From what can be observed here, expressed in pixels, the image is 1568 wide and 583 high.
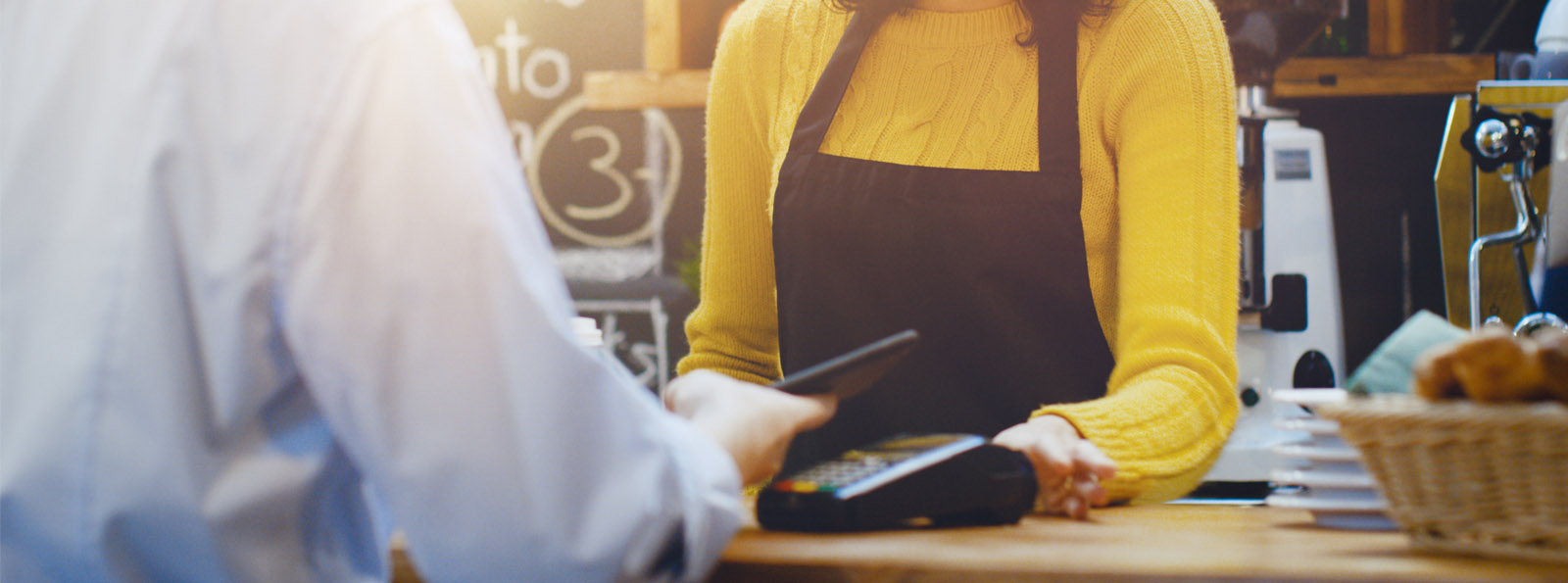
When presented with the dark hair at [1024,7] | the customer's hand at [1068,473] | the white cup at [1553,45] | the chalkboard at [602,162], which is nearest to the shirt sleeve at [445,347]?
the customer's hand at [1068,473]

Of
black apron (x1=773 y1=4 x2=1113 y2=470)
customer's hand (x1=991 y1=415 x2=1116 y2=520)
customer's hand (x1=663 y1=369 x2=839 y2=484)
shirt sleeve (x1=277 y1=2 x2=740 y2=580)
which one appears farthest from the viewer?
black apron (x1=773 y1=4 x2=1113 y2=470)

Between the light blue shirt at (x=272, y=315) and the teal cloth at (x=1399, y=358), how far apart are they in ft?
1.37

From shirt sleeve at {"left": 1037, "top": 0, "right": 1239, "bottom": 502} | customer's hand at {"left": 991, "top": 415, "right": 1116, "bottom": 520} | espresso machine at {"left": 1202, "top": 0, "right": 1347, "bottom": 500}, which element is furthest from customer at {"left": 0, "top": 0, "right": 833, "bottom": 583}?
espresso machine at {"left": 1202, "top": 0, "right": 1347, "bottom": 500}

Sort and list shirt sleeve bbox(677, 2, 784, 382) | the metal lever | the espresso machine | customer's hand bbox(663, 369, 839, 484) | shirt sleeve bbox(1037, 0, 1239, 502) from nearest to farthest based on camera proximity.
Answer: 1. customer's hand bbox(663, 369, 839, 484)
2. shirt sleeve bbox(1037, 0, 1239, 502)
3. shirt sleeve bbox(677, 2, 784, 382)
4. the metal lever
5. the espresso machine

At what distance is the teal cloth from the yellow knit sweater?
8.6 inches

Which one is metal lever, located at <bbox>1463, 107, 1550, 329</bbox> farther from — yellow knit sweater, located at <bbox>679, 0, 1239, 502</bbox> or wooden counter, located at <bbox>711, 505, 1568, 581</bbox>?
wooden counter, located at <bbox>711, 505, 1568, 581</bbox>

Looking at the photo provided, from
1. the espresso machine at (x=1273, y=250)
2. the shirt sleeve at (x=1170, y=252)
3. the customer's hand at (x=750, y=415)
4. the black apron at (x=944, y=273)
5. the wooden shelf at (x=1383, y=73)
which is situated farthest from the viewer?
the wooden shelf at (x=1383, y=73)

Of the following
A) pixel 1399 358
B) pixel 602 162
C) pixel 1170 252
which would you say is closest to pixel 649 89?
pixel 602 162

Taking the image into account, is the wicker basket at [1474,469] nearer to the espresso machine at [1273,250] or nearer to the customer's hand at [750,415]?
the customer's hand at [750,415]

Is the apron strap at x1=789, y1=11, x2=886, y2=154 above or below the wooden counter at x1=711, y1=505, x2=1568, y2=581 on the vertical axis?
above

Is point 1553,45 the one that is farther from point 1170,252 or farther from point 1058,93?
point 1170,252

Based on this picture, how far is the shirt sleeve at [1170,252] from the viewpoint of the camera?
0.88 m

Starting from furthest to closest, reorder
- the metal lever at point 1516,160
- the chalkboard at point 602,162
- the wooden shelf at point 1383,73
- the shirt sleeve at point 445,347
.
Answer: the chalkboard at point 602,162 → the wooden shelf at point 1383,73 → the metal lever at point 1516,160 → the shirt sleeve at point 445,347

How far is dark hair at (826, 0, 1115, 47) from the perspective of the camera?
114 centimetres
